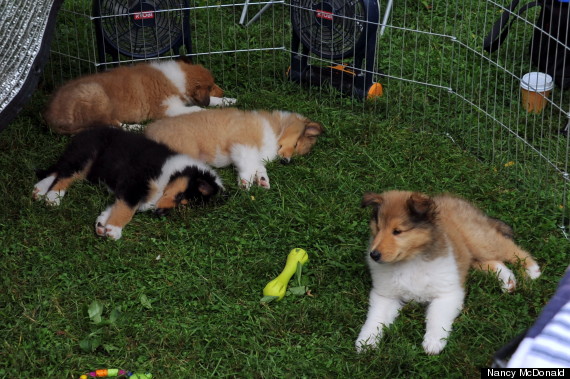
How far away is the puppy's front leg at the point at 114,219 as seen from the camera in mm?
4254

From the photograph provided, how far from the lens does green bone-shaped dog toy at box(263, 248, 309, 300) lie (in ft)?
12.4

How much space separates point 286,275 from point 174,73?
239 centimetres

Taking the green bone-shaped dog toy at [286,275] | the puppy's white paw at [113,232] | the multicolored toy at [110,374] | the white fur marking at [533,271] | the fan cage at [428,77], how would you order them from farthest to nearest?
the fan cage at [428,77], the puppy's white paw at [113,232], the white fur marking at [533,271], the green bone-shaped dog toy at [286,275], the multicolored toy at [110,374]

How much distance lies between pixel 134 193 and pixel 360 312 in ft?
5.07

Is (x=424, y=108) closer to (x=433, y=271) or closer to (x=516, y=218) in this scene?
(x=516, y=218)

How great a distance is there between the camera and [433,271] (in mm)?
3545

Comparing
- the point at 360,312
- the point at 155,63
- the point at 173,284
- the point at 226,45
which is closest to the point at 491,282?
the point at 360,312

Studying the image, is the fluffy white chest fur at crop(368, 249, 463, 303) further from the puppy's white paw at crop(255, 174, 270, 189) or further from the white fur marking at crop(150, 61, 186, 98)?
the white fur marking at crop(150, 61, 186, 98)

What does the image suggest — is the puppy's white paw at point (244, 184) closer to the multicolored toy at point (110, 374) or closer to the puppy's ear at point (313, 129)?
the puppy's ear at point (313, 129)

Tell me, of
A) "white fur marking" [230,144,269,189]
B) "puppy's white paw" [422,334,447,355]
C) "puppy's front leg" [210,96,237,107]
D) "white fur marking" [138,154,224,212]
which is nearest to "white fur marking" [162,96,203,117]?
"puppy's front leg" [210,96,237,107]

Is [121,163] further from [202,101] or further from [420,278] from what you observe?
[420,278]

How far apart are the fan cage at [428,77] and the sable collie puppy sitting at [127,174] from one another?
4.55 feet

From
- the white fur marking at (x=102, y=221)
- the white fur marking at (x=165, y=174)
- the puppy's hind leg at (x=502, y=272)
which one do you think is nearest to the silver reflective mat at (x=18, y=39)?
the white fur marking at (x=102, y=221)

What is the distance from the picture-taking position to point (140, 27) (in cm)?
584
